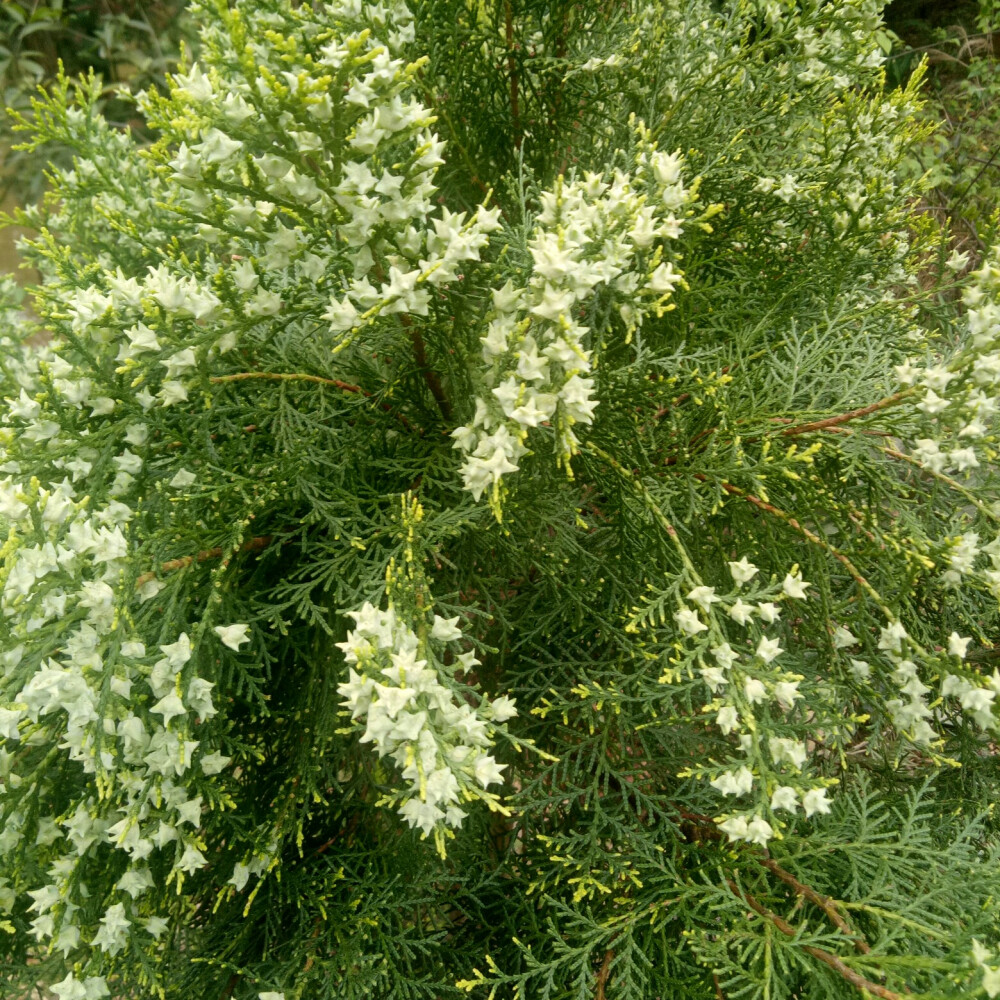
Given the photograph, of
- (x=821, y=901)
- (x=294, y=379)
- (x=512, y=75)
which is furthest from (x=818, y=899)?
(x=512, y=75)

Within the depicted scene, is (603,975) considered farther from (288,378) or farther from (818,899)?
(288,378)

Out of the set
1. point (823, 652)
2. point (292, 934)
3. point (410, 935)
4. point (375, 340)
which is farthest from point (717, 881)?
point (375, 340)

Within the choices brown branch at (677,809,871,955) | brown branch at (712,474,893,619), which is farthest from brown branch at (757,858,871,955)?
brown branch at (712,474,893,619)

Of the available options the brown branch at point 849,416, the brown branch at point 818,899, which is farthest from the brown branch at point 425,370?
the brown branch at point 818,899

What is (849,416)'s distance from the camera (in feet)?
3.88

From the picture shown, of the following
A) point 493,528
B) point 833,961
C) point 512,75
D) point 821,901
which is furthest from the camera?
point 512,75

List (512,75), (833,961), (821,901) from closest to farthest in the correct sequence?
(833,961) → (821,901) → (512,75)

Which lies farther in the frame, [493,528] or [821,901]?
[493,528]

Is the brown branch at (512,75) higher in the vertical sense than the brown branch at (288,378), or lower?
higher

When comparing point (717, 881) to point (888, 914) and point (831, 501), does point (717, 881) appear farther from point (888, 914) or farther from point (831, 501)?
point (831, 501)

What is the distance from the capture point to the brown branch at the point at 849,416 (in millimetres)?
1090

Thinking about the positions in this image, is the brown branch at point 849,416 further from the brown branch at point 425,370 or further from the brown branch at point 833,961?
the brown branch at point 833,961

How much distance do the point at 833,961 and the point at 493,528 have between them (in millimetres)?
819

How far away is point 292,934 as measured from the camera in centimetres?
137
